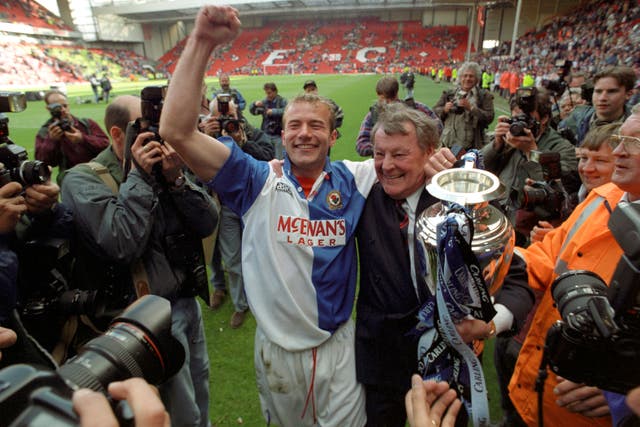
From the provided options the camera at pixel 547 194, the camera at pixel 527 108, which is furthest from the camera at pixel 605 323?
the camera at pixel 527 108

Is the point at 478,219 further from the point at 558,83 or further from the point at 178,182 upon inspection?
the point at 558,83

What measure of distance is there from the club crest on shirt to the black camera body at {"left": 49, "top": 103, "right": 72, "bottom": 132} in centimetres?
347

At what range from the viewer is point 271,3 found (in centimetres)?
5319

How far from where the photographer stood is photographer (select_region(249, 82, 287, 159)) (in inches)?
239

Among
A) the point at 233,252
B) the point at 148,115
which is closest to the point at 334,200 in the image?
the point at 148,115

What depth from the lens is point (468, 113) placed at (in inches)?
205

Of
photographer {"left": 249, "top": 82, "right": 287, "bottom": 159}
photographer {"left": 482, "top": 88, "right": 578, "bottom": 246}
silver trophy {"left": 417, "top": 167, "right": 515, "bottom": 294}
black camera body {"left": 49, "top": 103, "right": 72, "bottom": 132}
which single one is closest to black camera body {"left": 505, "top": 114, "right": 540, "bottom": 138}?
photographer {"left": 482, "top": 88, "right": 578, "bottom": 246}

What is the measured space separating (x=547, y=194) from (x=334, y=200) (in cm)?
151

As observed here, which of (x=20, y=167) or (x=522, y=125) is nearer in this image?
(x=20, y=167)

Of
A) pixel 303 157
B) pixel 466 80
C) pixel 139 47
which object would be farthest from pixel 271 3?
pixel 303 157

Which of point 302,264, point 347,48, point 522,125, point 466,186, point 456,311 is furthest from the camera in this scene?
point 347,48

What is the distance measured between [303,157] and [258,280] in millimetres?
659

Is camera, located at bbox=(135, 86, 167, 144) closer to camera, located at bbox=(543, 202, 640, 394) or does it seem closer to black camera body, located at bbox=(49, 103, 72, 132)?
camera, located at bbox=(543, 202, 640, 394)

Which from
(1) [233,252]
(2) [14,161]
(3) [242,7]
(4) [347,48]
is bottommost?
(1) [233,252]
